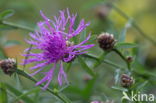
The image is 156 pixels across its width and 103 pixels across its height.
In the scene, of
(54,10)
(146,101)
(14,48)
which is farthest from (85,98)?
(54,10)

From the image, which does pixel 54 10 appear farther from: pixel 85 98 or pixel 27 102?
pixel 27 102

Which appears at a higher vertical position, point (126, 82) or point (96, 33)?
point (96, 33)

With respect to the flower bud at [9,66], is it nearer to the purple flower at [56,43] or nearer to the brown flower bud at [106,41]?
the purple flower at [56,43]

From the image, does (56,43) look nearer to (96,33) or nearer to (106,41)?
(106,41)

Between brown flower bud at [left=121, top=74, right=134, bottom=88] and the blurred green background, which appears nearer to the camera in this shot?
brown flower bud at [left=121, top=74, right=134, bottom=88]

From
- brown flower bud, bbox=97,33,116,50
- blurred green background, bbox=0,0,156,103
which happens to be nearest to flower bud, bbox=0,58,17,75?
blurred green background, bbox=0,0,156,103

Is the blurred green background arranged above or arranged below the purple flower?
above

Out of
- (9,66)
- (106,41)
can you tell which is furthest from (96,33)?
(9,66)

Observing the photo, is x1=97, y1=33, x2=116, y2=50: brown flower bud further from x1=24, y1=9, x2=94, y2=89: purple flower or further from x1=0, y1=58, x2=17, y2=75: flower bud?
x1=0, y1=58, x2=17, y2=75: flower bud
